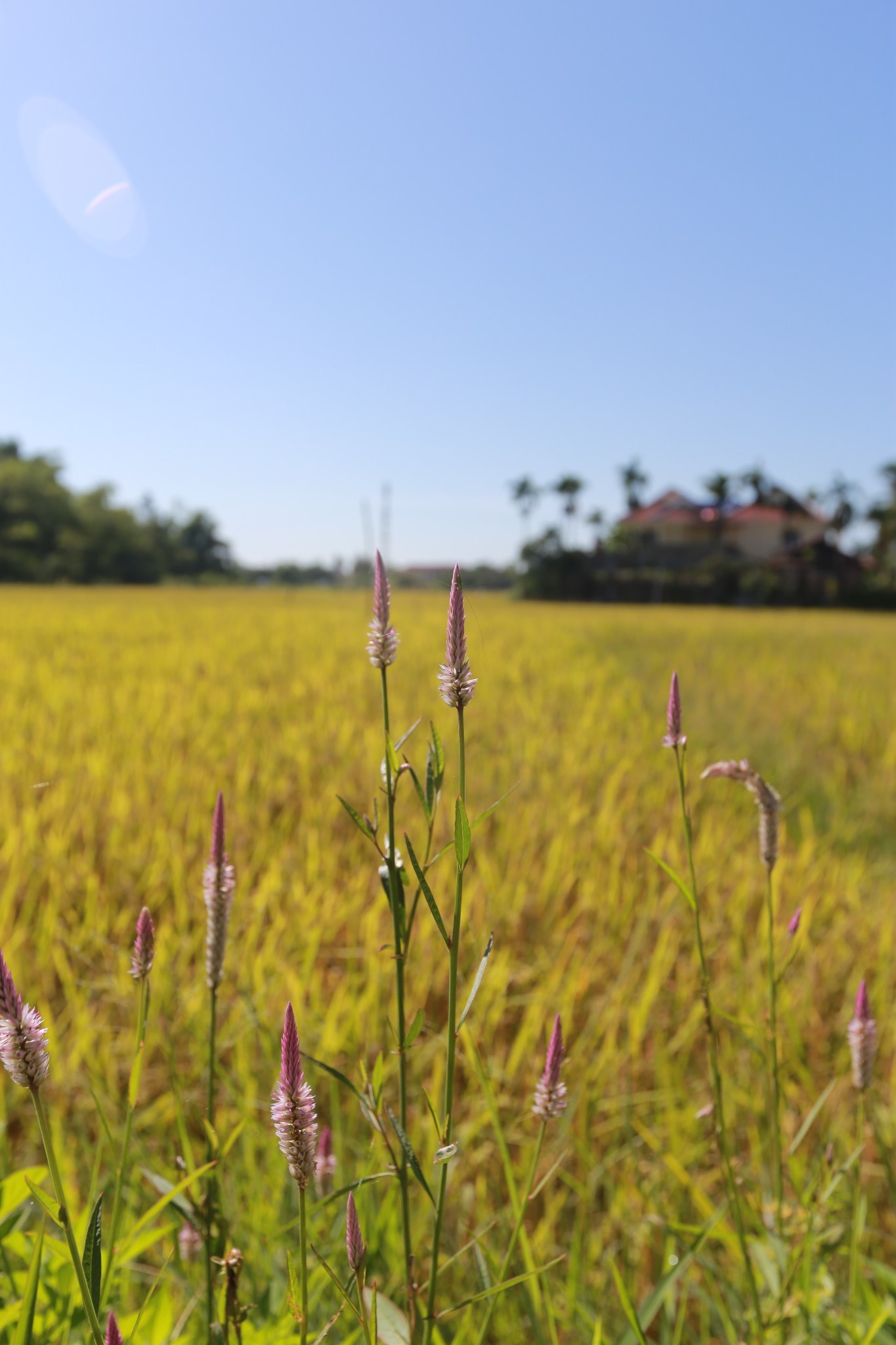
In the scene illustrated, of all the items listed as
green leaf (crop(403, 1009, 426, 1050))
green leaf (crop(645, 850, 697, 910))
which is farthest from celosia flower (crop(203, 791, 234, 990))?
green leaf (crop(645, 850, 697, 910))

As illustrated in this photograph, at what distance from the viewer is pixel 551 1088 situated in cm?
50

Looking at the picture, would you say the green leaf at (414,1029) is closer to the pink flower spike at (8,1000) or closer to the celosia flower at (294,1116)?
the celosia flower at (294,1116)

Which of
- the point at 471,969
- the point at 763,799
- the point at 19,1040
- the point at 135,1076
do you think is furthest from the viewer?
the point at 471,969

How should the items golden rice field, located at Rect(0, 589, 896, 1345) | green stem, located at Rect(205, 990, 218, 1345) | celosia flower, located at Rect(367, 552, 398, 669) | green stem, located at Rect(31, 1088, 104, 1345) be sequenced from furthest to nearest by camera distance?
1. golden rice field, located at Rect(0, 589, 896, 1345)
2. green stem, located at Rect(205, 990, 218, 1345)
3. celosia flower, located at Rect(367, 552, 398, 669)
4. green stem, located at Rect(31, 1088, 104, 1345)

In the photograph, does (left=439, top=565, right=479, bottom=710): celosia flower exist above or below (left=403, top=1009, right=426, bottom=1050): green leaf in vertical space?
above

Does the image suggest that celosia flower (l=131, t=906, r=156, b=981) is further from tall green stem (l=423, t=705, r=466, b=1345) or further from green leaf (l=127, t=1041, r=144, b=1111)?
tall green stem (l=423, t=705, r=466, b=1345)

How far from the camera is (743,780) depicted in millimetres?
555

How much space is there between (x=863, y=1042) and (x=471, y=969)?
1.44 metres

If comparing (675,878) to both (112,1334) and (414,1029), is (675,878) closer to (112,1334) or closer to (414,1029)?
(414,1029)

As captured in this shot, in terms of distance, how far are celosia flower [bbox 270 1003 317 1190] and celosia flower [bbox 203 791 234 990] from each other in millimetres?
159

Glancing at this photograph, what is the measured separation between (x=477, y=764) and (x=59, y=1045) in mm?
2196

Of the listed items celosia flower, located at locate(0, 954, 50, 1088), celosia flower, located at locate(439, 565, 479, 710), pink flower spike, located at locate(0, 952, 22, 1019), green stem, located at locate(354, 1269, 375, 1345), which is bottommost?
green stem, located at locate(354, 1269, 375, 1345)

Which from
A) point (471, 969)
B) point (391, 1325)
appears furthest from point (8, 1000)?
point (471, 969)

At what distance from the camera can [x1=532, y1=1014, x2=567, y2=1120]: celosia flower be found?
1.58 feet
